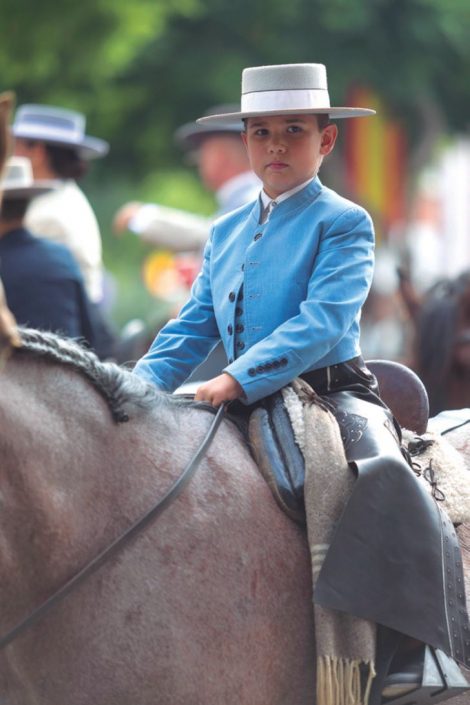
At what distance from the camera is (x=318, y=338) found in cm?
371

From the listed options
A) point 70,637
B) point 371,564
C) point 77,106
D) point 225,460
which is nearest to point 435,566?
point 371,564

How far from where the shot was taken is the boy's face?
3.91 m

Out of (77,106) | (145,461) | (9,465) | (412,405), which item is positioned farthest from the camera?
(77,106)

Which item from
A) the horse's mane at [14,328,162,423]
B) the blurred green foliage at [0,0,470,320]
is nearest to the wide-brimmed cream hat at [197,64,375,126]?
the horse's mane at [14,328,162,423]

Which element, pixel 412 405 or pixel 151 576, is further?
pixel 412 405

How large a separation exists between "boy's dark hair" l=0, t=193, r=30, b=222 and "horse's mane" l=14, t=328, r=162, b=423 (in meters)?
3.07

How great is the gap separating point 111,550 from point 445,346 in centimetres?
534

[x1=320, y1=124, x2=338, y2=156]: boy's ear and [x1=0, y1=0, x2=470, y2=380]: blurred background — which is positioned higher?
[x1=320, y1=124, x2=338, y2=156]: boy's ear

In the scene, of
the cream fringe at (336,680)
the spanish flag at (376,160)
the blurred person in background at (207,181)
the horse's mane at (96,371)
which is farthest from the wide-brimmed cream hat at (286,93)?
the spanish flag at (376,160)

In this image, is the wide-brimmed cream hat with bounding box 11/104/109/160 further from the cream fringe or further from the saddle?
the cream fringe

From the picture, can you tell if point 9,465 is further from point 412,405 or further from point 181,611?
point 412,405

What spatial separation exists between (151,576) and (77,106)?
15.0 m

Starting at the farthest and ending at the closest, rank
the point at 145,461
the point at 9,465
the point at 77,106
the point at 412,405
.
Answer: the point at 77,106 → the point at 412,405 → the point at 145,461 → the point at 9,465

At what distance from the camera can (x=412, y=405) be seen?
4504 millimetres
